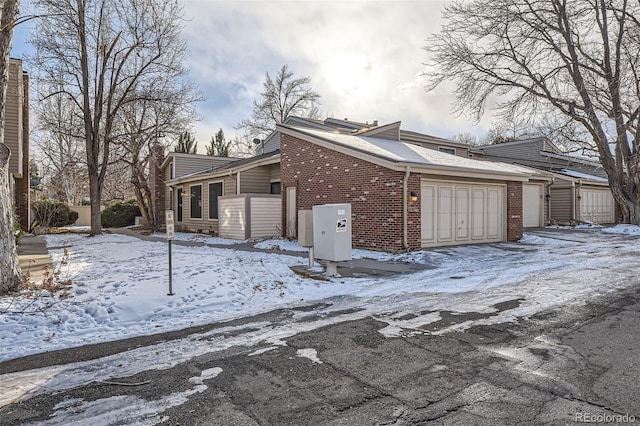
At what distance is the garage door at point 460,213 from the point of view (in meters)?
12.5

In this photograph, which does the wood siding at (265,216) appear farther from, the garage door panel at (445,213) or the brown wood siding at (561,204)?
the brown wood siding at (561,204)

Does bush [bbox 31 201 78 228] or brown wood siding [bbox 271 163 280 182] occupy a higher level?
brown wood siding [bbox 271 163 280 182]

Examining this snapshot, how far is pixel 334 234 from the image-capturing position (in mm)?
8961

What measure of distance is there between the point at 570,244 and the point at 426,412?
13.6 m

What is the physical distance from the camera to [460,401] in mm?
3129

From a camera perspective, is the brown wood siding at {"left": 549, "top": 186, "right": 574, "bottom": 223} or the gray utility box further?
the brown wood siding at {"left": 549, "top": 186, "right": 574, "bottom": 223}

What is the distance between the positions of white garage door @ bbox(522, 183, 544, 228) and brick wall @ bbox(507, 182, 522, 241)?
7001mm

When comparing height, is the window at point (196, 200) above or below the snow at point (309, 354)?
above

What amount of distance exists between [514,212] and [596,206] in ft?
45.4

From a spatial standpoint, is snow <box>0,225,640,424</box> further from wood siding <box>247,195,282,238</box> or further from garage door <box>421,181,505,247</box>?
wood siding <box>247,195,282,238</box>

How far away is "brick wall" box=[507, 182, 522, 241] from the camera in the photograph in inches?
584

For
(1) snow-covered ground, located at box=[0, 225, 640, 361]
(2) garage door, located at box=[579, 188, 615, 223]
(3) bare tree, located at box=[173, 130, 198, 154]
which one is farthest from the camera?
(3) bare tree, located at box=[173, 130, 198, 154]

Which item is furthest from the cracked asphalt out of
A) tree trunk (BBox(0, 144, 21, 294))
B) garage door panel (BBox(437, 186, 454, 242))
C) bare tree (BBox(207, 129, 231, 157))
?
bare tree (BBox(207, 129, 231, 157))

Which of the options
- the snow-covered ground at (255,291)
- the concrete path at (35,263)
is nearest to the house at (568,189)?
the snow-covered ground at (255,291)
